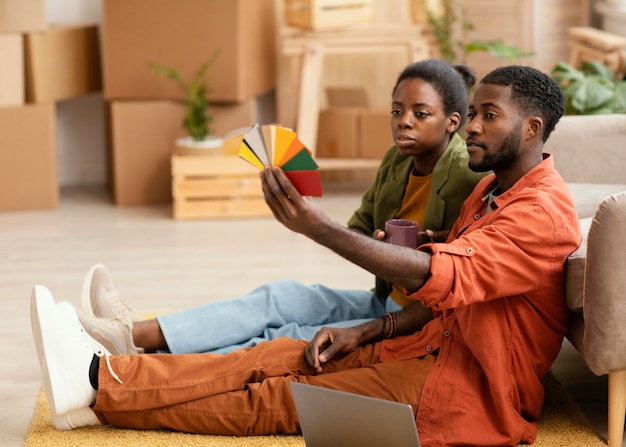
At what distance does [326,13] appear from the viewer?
4109mm

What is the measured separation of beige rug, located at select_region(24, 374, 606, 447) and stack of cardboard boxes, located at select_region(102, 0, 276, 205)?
2.30 metres

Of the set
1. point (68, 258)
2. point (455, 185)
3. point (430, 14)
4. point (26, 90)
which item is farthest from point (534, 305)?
point (26, 90)

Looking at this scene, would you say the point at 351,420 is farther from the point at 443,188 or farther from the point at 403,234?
the point at 443,188

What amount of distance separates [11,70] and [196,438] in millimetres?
2565

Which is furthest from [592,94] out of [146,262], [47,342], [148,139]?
[47,342]

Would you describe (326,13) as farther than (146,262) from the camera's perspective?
Yes

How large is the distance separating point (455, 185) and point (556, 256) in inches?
13.7

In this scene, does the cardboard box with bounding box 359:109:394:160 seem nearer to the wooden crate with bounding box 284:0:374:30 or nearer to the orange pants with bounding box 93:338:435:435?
the wooden crate with bounding box 284:0:374:30

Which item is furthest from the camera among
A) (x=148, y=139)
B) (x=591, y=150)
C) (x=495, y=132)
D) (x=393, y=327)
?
(x=148, y=139)

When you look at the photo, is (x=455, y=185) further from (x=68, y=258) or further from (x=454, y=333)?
(x=68, y=258)

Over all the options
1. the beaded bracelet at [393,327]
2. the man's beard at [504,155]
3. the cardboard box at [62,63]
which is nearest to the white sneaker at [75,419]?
the beaded bracelet at [393,327]

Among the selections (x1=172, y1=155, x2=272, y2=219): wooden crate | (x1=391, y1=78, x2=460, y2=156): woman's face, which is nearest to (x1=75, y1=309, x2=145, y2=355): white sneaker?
(x1=391, y1=78, x2=460, y2=156): woman's face

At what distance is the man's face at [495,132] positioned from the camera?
1786 millimetres

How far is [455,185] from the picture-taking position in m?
2.05
